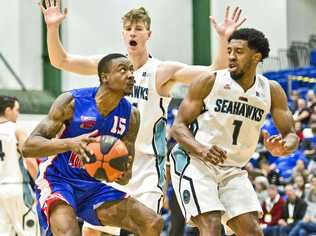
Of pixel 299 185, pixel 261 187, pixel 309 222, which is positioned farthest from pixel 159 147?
pixel 261 187

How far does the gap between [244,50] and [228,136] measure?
0.67 m

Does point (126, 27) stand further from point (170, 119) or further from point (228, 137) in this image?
point (170, 119)

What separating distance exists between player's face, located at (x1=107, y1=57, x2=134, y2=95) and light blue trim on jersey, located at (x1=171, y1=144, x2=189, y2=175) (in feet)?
2.48

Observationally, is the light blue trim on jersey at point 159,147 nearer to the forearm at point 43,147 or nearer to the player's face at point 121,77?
the player's face at point 121,77

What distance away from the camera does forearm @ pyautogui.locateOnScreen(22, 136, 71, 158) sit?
5.59m

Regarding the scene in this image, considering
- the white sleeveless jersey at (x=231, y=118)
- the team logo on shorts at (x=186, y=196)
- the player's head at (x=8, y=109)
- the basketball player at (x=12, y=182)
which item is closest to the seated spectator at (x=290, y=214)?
the basketball player at (x=12, y=182)

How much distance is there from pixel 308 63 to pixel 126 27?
52.8 ft

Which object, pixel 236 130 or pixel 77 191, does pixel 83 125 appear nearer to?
pixel 77 191

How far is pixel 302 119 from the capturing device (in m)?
16.2

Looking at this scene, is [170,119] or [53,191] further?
[170,119]

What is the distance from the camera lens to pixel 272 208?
13.2 m

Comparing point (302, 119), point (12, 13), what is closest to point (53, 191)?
point (302, 119)

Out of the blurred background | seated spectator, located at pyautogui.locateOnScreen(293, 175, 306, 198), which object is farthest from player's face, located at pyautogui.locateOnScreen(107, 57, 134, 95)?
the blurred background

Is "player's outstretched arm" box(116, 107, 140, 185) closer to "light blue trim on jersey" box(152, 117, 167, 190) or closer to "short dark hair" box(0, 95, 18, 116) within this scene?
"light blue trim on jersey" box(152, 117, 167, 190)
